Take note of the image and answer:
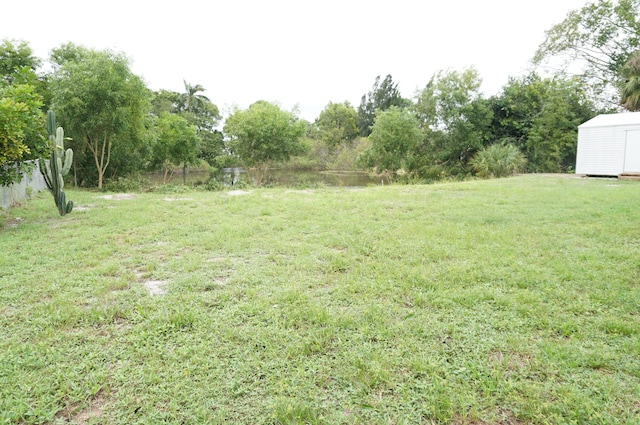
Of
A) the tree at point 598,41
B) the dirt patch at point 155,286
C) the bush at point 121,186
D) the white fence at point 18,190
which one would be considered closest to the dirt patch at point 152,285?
the dirt patch at point 155,286

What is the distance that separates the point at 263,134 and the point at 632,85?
14.7 m

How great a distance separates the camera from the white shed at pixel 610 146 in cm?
1068

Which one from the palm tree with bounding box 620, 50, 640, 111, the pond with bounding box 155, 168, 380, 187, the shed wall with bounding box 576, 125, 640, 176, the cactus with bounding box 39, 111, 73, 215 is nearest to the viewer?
the cactus with bounding box 39, 111, 73, 215

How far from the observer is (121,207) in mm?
6191

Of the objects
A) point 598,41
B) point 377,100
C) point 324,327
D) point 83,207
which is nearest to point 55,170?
point 83,207

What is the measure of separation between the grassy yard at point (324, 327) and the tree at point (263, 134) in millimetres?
11043

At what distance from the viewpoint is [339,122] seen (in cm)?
3616

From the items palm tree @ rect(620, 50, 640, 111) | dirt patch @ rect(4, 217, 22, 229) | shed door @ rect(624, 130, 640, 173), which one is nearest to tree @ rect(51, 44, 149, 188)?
dirt patch @ rect(4, 217, 22, 229)

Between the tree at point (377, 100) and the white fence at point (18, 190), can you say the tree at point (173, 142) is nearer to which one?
the white fence at point (18, 190)

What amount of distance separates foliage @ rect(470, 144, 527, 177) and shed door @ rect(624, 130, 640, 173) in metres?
3.50

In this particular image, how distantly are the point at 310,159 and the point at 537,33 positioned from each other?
53.1ft

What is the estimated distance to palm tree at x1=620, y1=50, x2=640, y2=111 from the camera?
514 inches

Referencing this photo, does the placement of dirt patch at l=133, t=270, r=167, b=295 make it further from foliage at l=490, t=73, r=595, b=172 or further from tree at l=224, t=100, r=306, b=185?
foliage at l=490, t=73, r=595, b=172

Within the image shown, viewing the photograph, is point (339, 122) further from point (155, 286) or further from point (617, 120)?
point (155, 286)
